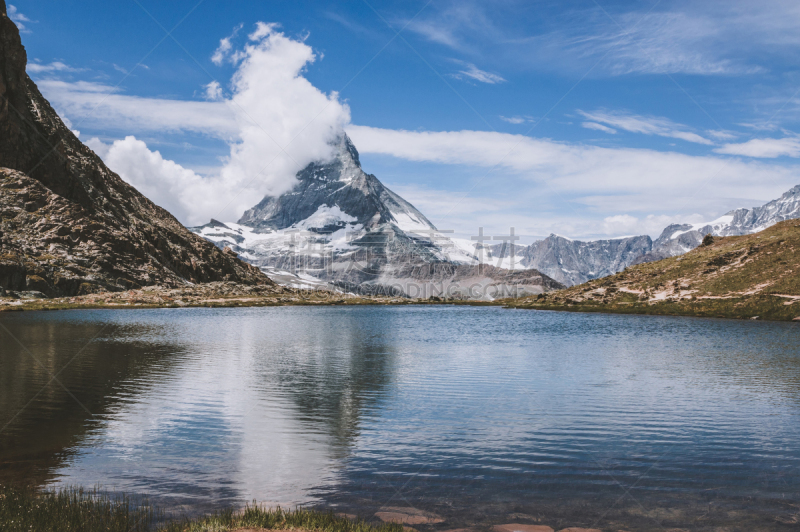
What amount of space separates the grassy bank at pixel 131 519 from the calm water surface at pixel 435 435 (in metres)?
1.51

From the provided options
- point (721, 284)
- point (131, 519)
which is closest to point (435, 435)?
point (131, 519)

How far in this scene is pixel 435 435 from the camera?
2339cm

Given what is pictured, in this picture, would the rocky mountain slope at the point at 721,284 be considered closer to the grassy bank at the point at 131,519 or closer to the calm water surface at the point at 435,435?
the calm water surface at the point at 435,435

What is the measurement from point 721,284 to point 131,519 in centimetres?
15698

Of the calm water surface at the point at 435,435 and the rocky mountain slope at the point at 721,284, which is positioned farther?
the rocky mountain slope at the point at 721,284

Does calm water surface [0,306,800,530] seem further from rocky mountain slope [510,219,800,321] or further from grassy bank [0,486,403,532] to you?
rocky mountain slope [510,219,800,321]

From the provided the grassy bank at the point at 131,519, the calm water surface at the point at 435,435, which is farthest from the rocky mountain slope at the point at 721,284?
the grassy bank at the point at 131,519

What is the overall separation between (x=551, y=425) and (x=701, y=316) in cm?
11631

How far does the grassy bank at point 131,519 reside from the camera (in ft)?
41.7

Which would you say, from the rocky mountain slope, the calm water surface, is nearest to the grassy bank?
the calm water surface

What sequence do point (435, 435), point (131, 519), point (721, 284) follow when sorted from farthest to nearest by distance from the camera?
point (721, 284) → point (435, 435) → point (131, 519)

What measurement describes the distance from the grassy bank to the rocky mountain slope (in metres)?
116

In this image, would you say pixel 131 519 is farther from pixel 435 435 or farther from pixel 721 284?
pixel 721 284

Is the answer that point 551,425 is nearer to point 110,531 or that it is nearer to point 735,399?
point 735,399
